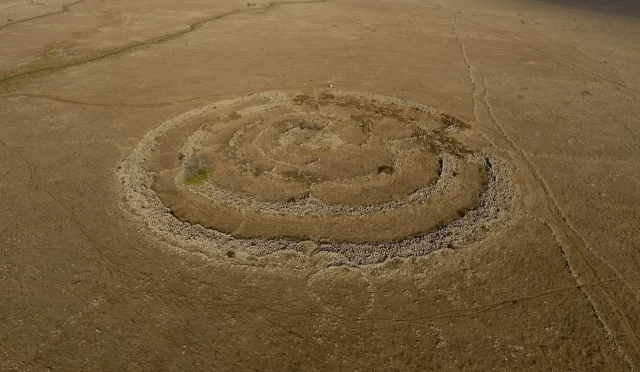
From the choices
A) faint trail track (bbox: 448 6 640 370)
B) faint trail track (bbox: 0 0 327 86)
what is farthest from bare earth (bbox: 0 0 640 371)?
faint trail track (bbox: 0 0 327 86)

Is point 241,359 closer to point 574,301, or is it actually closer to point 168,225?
point 168,225

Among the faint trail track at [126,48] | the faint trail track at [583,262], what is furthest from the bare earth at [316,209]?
the faint trail track at [126,48]

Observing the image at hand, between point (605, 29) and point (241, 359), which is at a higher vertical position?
point (605, 29)

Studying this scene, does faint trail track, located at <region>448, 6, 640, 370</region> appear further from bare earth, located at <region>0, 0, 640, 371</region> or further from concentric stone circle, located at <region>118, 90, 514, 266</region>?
concentric stone circle, located at <region>118, 90, 514, 266</region>

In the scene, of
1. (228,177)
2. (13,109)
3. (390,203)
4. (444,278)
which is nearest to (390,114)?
(390,203)

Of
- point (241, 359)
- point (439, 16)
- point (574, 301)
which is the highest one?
point (439, 16)

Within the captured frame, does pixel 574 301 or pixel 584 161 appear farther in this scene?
pixel 584 161

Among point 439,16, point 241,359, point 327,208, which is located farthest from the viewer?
point 439,16

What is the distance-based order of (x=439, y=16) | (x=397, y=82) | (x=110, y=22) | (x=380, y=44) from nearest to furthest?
(x=397, y=82)
(x=380, y=44)
(x=110, y=22)
(x=439, y=16)
